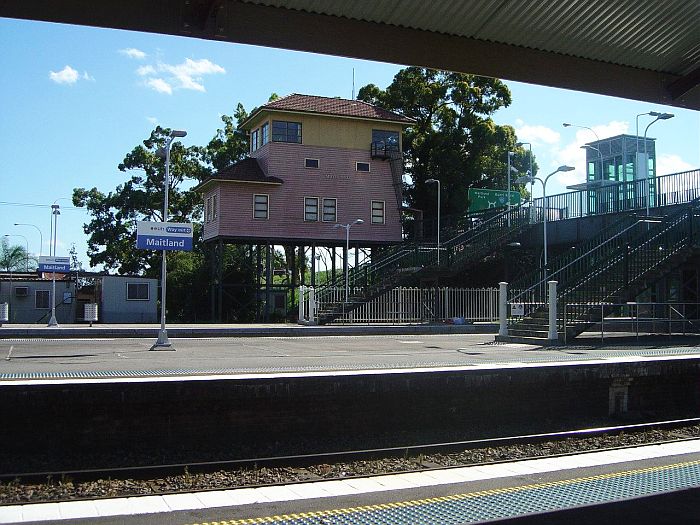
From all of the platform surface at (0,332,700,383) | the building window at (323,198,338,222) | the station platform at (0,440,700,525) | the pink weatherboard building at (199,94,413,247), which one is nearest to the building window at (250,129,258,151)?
the pink weatherboard building at (199,94,413,247)

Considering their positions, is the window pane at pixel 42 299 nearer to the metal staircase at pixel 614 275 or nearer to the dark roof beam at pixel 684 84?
the metal staircase at pixel 614 275

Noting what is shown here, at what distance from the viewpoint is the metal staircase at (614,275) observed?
2294 centimetres

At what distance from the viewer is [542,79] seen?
966cm

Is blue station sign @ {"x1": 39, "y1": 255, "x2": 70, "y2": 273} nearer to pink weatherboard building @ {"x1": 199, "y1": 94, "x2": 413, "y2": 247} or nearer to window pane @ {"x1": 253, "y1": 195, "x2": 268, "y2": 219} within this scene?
pink weatherboard building @ {"x1": 199, "y1": 94, "x2": 413, "y2": 247}

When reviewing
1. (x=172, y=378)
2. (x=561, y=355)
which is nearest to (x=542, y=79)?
(x=172, y=378)

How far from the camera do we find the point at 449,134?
51406 mm

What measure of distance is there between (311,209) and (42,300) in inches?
618

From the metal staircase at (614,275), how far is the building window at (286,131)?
60.9 ft

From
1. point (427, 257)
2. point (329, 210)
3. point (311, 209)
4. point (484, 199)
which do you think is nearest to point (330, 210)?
point (329, 210)

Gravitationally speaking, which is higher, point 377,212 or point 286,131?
point 286,131

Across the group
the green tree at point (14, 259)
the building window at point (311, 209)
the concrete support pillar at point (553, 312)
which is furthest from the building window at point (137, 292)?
the green tree at point (14, 259)

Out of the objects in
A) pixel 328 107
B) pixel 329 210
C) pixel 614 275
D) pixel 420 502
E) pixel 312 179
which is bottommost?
pixel 420 502

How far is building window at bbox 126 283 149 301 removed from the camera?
130 ft

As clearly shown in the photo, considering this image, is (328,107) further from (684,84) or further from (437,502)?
(437,502)
